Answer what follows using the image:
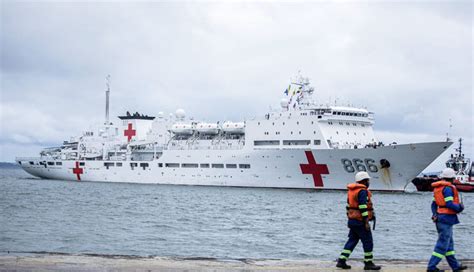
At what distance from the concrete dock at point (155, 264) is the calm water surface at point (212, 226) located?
3697 millimetres

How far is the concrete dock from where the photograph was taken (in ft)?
22.0

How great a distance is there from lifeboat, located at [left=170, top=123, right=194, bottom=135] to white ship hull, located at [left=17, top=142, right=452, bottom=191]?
1678 millimetres

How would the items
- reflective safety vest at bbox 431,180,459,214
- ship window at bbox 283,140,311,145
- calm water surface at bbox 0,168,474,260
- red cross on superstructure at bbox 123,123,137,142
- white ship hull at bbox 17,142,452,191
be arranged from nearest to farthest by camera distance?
reflective safety vest at bbox 431,180,459,214
calm water surface at bbox 0,168,474,260
white ship hull at bbox 17,142,452,191
ship window at bbox 283,140,311,145
red cross on superstructure at bbox 123,123,137,142

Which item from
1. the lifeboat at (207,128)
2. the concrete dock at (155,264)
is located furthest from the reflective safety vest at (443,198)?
the lifeboat at (207,128)

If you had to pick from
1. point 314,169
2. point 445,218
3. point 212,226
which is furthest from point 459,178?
point 445,218

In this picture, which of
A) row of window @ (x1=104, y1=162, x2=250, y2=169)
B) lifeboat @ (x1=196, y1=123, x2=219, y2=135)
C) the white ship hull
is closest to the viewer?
the white ship hull

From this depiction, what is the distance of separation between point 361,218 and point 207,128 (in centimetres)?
2978

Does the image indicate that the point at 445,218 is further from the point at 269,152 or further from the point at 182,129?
the point at 182,129

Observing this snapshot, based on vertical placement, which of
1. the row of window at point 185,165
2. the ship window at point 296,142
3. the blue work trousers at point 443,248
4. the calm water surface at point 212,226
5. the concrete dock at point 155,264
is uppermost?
the ship window at point 296,142

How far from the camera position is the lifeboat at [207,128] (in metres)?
36.5

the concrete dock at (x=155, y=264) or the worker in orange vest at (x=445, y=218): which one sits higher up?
the worker in orange vest at (x=445, y=218)

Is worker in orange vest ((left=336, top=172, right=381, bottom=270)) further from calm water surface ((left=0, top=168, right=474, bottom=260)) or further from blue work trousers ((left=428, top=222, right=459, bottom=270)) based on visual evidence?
calm water surface ((left=0, top=168, right=474, bottom=260))

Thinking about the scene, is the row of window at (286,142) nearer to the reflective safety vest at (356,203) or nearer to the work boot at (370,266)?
the reflective safety vest at (356,203)

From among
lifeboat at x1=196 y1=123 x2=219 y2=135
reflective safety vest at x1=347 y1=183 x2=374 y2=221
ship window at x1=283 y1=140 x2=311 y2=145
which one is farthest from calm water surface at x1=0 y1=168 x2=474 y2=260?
lifeboat at x1=196 y1=123 x2=219 y2=135
